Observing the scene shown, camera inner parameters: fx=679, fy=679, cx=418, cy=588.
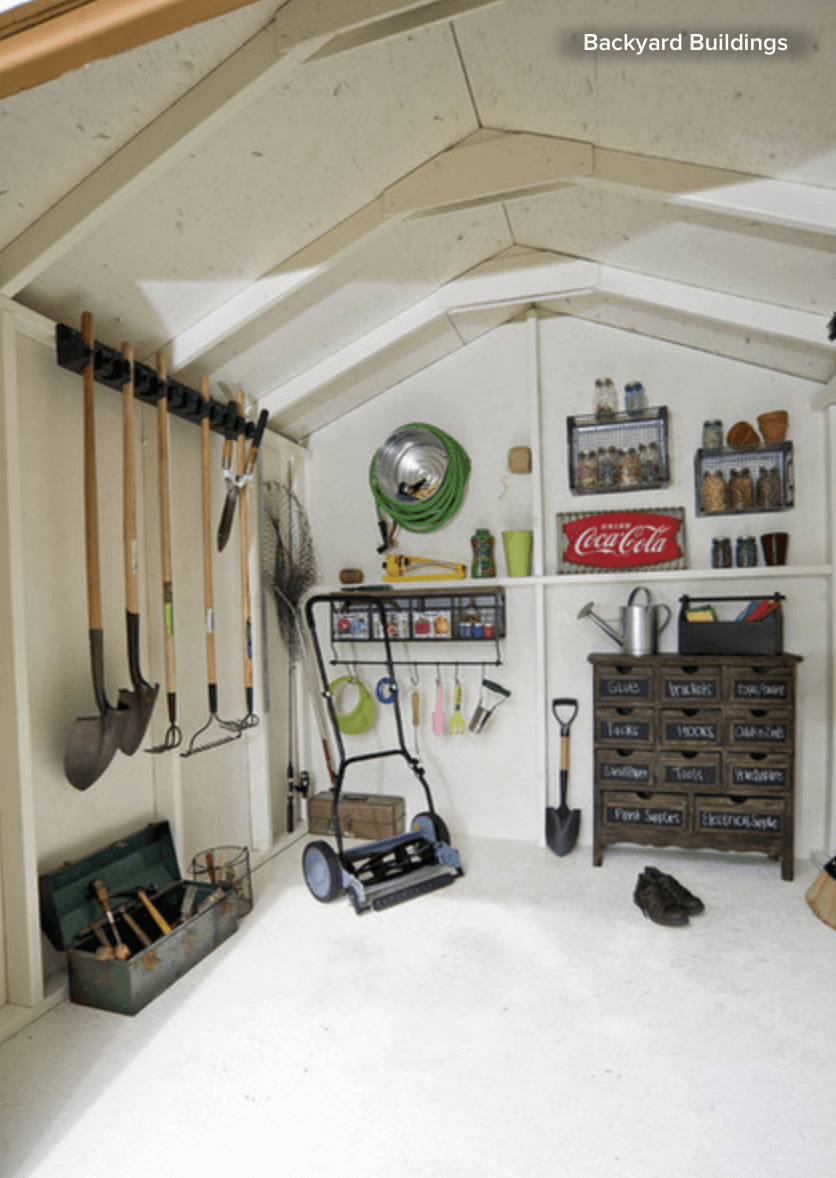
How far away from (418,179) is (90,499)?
1579mm

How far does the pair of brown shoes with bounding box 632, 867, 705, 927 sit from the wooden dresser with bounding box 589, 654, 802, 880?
24cm

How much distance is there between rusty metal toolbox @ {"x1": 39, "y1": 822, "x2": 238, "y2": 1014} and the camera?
2152 millimetres

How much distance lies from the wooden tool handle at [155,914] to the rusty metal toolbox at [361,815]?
126 centimetres

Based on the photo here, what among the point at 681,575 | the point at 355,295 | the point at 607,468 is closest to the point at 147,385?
the point at 355,295

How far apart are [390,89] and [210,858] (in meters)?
2.79

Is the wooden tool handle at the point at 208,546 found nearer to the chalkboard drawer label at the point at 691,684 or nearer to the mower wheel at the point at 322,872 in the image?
the mower wheel at the point at 322,872

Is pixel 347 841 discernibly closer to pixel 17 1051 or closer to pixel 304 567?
pixel 304 567

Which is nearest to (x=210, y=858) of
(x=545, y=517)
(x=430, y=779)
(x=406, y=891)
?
(x=406, y=891)

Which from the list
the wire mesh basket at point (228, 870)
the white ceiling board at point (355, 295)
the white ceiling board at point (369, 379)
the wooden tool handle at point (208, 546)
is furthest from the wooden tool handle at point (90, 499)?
the white ceiling board at point (369, 379)

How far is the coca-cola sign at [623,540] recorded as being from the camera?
11.2ft

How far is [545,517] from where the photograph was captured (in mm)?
3643

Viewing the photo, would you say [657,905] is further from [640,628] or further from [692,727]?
[640,628]

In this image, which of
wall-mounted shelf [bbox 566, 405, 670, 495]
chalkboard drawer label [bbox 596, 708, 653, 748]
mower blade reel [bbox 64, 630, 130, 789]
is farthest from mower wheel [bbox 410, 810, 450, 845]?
wall-mounted shelf [bbox 566, 405, 670, 495]

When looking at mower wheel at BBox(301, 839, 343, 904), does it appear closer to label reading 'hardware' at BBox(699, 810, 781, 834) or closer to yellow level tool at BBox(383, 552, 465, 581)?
yellow level tool at BBox(383, 552, 465, 581)
